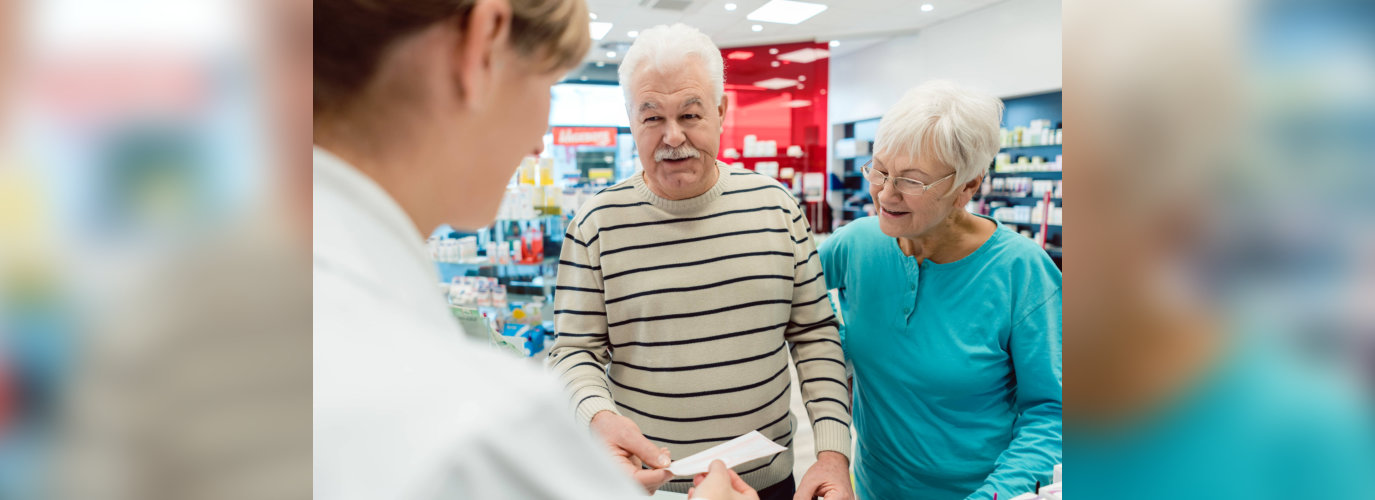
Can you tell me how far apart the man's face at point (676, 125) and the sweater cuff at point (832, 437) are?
60 cm

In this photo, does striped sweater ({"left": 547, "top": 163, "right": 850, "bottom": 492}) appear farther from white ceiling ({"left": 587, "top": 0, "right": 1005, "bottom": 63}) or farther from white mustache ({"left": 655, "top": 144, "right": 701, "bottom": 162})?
white ceiling ({"left": 587, "top": 0, "right": 1005, "bottom": 63})

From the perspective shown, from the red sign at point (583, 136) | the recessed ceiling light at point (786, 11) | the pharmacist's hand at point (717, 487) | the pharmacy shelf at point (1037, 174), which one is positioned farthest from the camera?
the recessed ceiling light at point (786, 11)

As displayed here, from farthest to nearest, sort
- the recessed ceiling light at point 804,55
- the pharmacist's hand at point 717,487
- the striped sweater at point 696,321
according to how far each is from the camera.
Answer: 1. the recessed ceiling light at point 804,55
2. the striped sweater at point 696,321
3. the pharmacist's hand at point 717,487

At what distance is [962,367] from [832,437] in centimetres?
31

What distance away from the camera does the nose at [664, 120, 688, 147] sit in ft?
5.17

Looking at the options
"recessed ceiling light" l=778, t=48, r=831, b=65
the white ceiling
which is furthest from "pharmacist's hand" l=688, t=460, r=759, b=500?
"recessed ceiling light" l=778, t=48, r=831, b=65

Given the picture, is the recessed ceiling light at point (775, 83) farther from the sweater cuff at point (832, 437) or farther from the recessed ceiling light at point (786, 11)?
the sweater cuff at point (832, 437)

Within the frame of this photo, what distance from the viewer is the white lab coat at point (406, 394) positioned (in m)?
0.33
